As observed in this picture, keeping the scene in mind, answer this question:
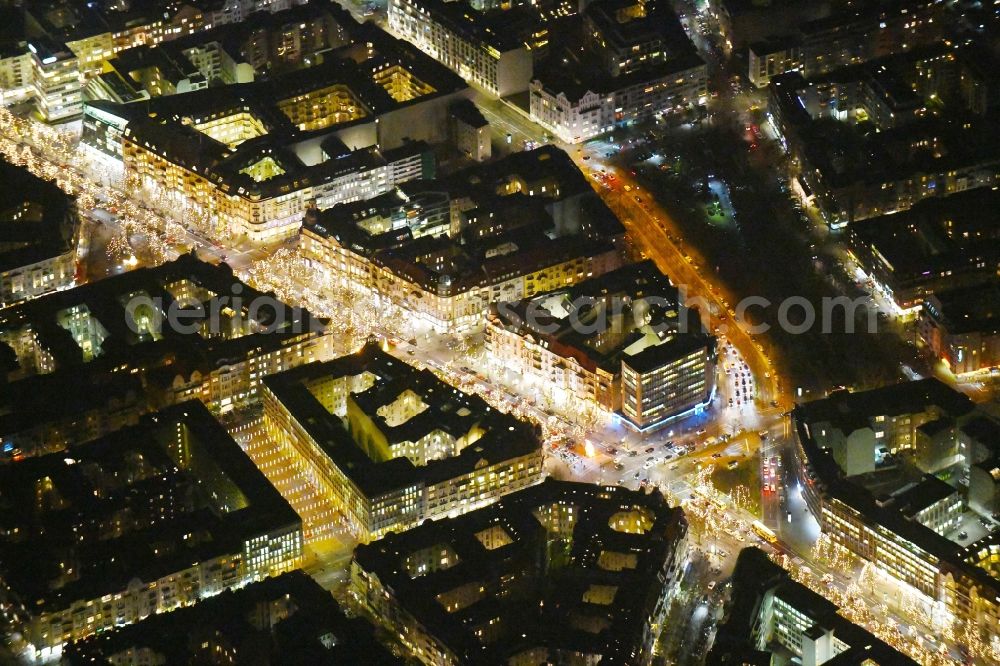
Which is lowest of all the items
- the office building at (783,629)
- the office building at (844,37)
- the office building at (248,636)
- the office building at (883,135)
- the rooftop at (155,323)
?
the office building at (248,636)

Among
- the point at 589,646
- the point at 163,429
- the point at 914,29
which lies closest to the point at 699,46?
the point at 914,29

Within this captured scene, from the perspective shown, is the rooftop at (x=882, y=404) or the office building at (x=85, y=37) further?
the office building at (x=85, y=37)

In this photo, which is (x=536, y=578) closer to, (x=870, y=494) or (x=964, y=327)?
(x=870, y=494)

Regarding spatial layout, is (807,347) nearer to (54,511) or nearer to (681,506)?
(681,506)

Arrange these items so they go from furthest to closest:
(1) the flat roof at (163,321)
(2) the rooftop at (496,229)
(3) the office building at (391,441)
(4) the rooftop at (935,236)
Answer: (2) the rooftop at (496,229), (4) the rooftop at (935,236), (1) the flat roof at (163,321), (3) the office building at (391,441)

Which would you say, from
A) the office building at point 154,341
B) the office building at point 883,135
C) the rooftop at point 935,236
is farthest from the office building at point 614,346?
the office building at point 883,135

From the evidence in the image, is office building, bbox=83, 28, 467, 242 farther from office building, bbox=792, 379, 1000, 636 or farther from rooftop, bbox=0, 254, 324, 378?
office building, bbox=792, 379, 1000, 636

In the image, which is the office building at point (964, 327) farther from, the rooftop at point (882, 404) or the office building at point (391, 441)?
the office building at point (391, 441)
